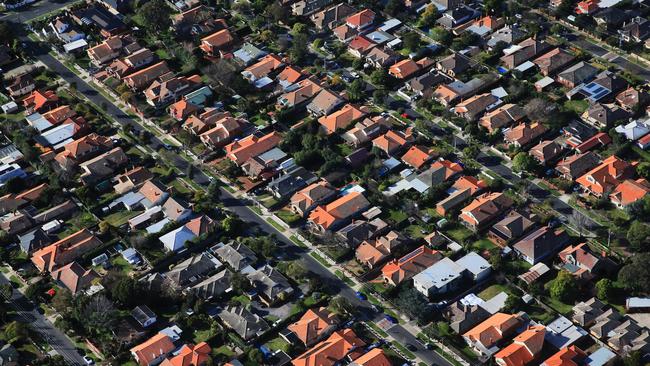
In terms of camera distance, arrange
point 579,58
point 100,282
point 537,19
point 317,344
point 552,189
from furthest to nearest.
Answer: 1. point 537,19
2. point 579,58
3. point 552,189
4. point 100,282
5. point 317,344

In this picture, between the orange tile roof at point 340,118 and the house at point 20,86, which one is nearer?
the orange tile roof at point 340,118

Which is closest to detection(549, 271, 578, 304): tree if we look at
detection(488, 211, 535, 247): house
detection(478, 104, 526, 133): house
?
detection(488, 211, 535, 247): house

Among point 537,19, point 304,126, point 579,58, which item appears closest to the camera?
point 304,126

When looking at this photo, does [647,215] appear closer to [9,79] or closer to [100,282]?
[100,282]

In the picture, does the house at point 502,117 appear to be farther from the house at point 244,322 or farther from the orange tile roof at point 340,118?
the house at point 244,322

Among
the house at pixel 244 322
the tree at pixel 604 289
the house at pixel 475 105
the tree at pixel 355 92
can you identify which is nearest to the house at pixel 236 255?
the house at pixel 244 322

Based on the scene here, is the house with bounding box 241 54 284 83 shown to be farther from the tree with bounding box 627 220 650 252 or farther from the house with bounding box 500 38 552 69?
the tree with bounding box 627 220 650 252

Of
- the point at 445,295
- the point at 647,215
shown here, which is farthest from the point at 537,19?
the point at 445,295

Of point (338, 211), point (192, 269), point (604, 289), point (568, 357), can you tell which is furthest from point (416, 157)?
point (568, 357)
